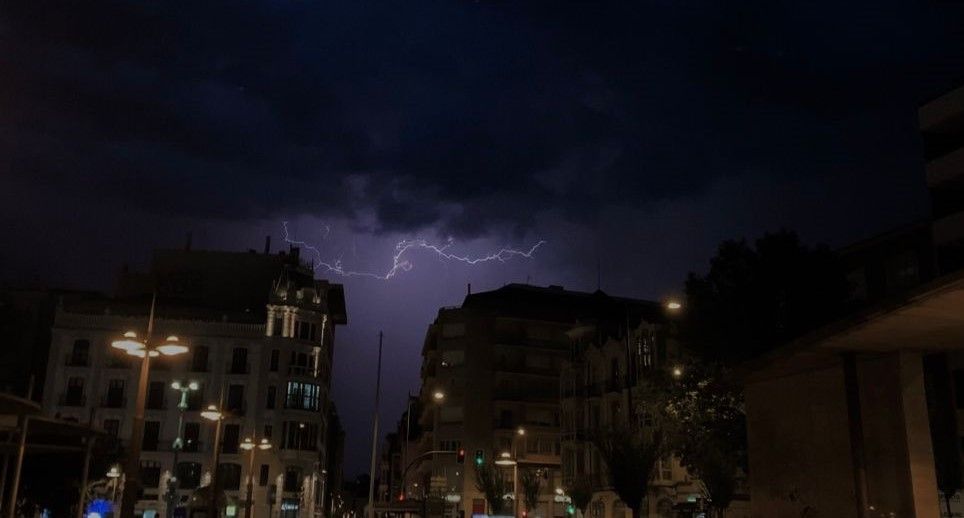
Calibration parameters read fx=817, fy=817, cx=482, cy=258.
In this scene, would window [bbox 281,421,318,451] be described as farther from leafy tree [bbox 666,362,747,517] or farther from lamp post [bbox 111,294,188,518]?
lamp post [bbox 111,294,188,518]

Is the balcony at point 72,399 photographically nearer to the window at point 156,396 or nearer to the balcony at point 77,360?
the balcony at point 77,360

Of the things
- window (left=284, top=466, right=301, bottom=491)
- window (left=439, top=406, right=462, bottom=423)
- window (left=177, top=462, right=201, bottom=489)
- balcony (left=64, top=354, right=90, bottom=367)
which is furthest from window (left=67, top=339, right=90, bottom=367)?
window (left=439, top=406, right=462, bottom=423)

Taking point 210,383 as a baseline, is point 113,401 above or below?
below

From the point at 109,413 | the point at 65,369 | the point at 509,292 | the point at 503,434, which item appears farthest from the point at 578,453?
the point at 65,369

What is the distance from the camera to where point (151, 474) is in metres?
69.8

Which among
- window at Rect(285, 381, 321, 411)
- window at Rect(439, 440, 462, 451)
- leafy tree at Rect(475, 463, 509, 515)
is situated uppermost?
window at Rect(285, 381, 321, 411)

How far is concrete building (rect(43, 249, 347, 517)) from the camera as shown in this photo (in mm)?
70625

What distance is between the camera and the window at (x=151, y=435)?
7056 cm

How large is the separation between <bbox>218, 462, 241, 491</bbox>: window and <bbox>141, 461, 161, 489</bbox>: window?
5372 mm

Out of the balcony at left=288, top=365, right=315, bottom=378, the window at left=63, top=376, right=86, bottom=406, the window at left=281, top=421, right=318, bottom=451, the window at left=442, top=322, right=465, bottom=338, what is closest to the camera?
the window at left=63, top=376, right=86, bottom=406

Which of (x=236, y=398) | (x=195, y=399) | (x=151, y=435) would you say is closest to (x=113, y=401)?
(x=151, y=435)

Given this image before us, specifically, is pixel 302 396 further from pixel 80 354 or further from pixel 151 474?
pixel 80 354

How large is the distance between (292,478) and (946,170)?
188ft

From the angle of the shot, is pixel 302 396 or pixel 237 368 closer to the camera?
pixel 237 368
